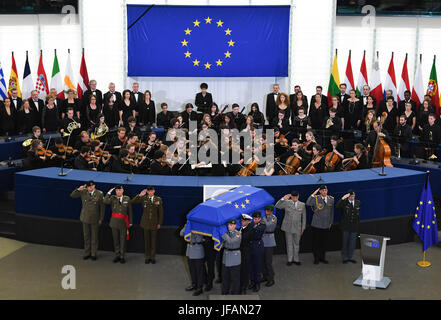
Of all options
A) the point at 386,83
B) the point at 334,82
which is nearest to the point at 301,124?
the point at 334,82

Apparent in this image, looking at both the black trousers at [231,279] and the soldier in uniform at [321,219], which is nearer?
the black trousers at [231,279]

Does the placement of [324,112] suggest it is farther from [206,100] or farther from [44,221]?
[44,221]

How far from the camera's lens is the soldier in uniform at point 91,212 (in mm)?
11281

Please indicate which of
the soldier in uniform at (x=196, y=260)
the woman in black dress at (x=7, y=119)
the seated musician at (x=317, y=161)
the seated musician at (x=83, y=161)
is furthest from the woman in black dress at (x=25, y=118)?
the soldier in uniform at (x=196, y=260)

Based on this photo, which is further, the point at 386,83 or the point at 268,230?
the point at 386,83

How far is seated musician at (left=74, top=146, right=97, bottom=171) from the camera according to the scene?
13.0 m

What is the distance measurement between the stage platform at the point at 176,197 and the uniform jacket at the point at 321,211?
0.38 meters

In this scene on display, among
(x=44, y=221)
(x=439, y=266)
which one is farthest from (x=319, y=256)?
(x=44, y=221)

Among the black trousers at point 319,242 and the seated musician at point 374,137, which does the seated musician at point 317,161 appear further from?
the black trousers at point 319,242

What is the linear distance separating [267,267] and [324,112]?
7.36m

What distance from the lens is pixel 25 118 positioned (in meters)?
15.8

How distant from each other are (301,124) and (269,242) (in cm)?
636

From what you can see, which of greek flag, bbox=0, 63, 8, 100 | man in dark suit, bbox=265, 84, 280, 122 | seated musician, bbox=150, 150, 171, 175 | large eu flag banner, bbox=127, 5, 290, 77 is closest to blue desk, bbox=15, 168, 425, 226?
seated musician, bbox=150, 150, 171, 175

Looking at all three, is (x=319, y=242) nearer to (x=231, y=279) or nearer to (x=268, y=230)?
(x=268, y=230)
